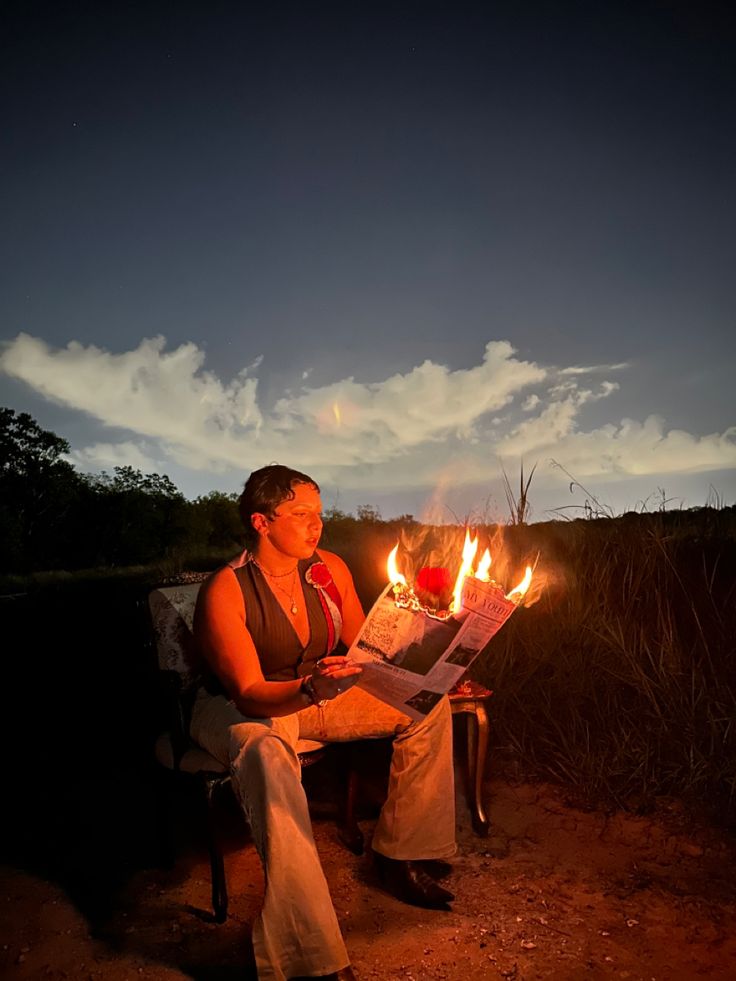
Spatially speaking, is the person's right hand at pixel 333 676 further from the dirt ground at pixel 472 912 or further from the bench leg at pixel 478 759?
the bench leg at pixel 478 759

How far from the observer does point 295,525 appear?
10.2 feet

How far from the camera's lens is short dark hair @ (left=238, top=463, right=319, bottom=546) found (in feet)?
10.2

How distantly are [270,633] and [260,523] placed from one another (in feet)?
1.63

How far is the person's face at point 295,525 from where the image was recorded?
10.2 ft

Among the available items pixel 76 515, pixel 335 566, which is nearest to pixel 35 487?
pixel 76 515

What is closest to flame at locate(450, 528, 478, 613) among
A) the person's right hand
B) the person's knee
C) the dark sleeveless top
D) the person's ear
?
the person's right hand

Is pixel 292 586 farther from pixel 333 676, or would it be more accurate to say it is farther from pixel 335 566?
pixel 333 676

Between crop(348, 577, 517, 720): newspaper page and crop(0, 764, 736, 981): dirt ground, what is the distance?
1.09 meters

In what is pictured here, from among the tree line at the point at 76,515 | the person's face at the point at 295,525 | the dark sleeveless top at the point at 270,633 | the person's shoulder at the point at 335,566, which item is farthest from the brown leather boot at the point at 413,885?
the tree line at the point at 76,515

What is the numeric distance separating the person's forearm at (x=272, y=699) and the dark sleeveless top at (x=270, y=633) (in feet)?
1.04

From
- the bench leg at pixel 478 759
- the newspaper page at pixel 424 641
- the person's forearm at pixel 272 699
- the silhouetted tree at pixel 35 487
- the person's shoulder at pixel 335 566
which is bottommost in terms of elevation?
the bench leg at pixel 478 759

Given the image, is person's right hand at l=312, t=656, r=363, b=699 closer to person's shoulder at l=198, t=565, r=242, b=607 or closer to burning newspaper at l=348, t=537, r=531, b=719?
burning newspaper at l=348, t=537, r=531, b=719

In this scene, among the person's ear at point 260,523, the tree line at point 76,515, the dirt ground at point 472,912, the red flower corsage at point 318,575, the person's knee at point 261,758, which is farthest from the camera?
the tree line at point 76,515

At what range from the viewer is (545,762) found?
4.25 meters
